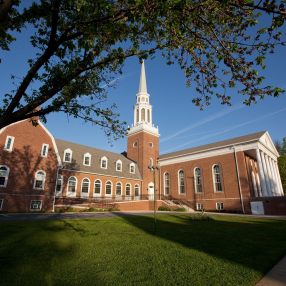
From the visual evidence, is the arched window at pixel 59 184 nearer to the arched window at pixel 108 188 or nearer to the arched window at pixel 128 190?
the arched window at pixel 108 188

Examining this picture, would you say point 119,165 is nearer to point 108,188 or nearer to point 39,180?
point 108,188

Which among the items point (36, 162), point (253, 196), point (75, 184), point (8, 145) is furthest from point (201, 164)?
point (8, 145)

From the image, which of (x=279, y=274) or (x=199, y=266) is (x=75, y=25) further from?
(x=279, y=274)

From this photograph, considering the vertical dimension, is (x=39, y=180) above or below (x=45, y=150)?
below

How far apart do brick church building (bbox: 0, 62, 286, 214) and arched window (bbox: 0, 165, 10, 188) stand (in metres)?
0.06

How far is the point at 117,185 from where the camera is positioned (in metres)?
38.6

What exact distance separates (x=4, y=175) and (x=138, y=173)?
80.3 feet

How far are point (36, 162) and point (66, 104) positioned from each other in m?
20.2

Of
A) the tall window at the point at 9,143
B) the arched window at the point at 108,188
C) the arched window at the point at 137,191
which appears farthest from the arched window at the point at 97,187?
the tall window at the point at 9,143

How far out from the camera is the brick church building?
82.9ft

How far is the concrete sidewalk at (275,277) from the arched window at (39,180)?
25797 millimetres

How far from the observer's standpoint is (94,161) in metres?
37.9

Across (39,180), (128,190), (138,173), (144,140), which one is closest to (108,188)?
(128,190)

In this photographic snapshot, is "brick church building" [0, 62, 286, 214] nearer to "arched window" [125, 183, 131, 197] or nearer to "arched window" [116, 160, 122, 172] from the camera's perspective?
"arched window" [116, 160, 122, 172]
